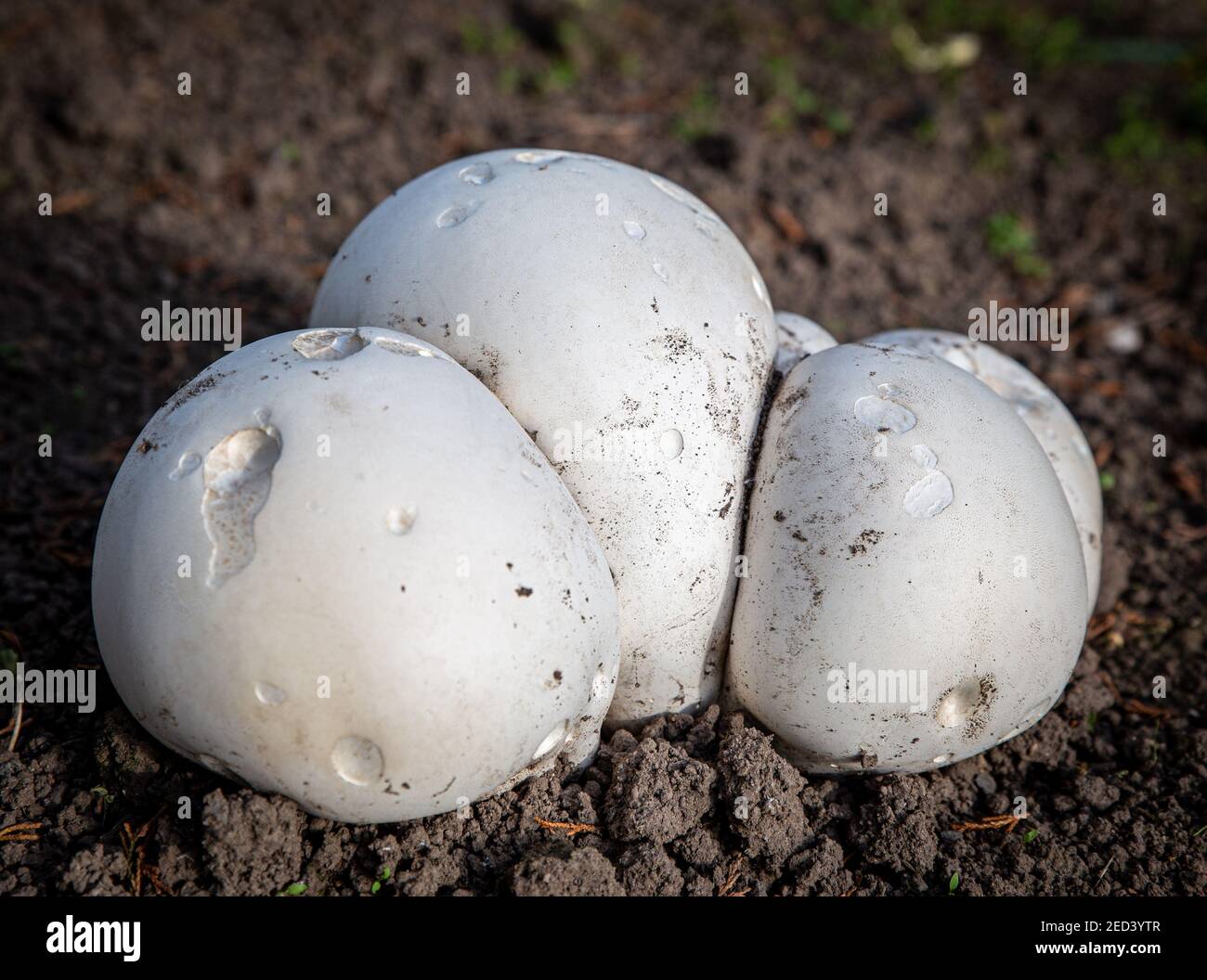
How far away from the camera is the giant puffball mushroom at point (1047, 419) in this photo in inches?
131

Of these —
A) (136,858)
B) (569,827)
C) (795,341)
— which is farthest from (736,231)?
(136,858)

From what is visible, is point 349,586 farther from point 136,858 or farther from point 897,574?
point 897,574

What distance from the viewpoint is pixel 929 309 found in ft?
17.0

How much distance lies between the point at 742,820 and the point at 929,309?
3.20 meters

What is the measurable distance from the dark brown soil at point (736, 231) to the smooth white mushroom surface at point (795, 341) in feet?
3.54

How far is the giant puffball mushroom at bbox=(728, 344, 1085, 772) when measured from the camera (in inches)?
107

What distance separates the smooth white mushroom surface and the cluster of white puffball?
22mm

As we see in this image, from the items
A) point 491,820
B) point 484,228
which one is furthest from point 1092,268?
point 491,820

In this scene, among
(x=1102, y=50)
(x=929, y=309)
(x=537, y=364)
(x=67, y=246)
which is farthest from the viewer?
(x=1102, y=50)

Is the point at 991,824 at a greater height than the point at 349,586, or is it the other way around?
the point at 349,586

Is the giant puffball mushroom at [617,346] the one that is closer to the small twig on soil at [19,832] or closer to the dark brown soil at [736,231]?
the dark brown soil at [736,231]

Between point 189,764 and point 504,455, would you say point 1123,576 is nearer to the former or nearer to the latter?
point 504,455

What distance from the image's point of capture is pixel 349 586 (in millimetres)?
2271

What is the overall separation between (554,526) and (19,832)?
1626 millimetres
